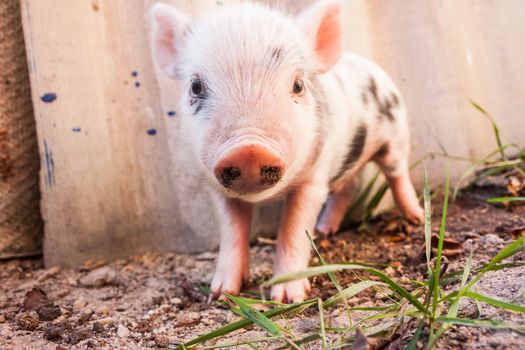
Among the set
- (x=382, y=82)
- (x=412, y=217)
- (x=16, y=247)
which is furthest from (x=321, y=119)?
(x=16, y=247)

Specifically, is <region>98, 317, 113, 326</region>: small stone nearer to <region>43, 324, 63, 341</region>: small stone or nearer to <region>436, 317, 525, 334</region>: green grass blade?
<region>43, 324, 63, 341</region>: small stone

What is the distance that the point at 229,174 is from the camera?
1.56m

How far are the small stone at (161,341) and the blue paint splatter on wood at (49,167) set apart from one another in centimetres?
139

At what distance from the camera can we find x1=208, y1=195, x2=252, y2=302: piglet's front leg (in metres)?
2.18

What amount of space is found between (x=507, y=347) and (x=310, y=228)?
1.18 meters

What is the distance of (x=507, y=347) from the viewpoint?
3.88 feet

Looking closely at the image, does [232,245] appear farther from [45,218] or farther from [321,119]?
[45,218]

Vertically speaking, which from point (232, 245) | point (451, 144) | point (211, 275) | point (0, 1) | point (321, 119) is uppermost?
point (0, 1)

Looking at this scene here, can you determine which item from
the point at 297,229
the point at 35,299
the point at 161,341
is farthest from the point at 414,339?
the point at 35,299

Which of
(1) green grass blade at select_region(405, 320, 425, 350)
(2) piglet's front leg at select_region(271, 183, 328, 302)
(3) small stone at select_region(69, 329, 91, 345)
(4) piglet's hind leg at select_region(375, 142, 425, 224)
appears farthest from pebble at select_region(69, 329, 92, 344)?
(4) piglet's hind leg at select_region(375, 142, 425, 224)

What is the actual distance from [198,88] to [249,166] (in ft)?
1.81

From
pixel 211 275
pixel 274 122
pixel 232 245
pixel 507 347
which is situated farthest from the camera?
pixel 211 275

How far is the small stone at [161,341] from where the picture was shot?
5.43ft

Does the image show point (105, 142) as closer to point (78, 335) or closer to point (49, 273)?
point (49, 273)
